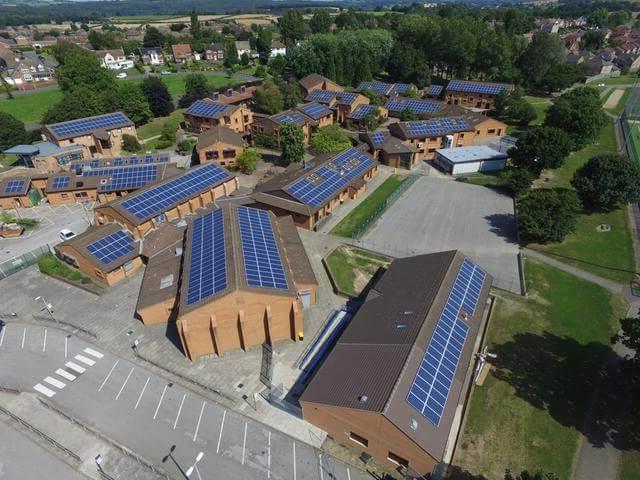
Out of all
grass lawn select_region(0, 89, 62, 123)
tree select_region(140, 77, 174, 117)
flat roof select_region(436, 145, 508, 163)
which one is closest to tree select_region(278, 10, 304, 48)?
tree select_region(140, 77, 174, 117)

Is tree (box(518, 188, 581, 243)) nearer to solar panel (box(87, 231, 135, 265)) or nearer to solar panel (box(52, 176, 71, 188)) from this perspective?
solar panel (box(87, 231, 135, 265))

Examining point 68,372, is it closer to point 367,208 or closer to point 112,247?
point 112,247

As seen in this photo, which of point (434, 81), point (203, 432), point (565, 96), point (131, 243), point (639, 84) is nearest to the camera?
point (203, 432)

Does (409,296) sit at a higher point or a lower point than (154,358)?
higher

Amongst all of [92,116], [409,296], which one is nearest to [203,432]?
[409,296]

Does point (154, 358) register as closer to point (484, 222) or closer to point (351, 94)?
point (484, 222)

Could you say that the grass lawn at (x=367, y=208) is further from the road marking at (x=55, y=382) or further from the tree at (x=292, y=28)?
the tree at (x=292, y=28)

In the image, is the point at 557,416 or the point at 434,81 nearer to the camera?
the point at 557,416
